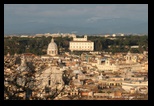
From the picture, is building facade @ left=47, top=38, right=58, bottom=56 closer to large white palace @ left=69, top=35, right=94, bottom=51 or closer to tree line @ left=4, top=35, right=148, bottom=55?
tree line @ left=4, top=35, right=148, bottom=55

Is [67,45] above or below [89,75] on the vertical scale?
above

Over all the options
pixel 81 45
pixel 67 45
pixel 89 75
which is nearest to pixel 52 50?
pixel 67 45

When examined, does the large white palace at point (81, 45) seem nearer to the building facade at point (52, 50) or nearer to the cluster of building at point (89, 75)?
the cluster of building at point (89, 75)

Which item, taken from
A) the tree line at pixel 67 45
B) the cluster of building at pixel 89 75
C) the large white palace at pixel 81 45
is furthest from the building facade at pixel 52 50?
the large white palace at pixel 81 45

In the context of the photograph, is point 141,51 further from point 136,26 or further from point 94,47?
point 136,26

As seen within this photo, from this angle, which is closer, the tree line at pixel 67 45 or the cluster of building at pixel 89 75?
the cluster of building at pixel 89 75

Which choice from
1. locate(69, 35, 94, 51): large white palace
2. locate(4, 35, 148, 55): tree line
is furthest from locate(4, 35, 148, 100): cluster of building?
locate(4, 35, 148, 55): tree line

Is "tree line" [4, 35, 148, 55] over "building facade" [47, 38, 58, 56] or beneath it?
over

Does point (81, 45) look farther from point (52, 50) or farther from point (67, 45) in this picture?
point (52, 50)

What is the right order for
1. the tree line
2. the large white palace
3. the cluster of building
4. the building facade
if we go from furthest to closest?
the large white palace, the tree line, the building facade, the cluster of building

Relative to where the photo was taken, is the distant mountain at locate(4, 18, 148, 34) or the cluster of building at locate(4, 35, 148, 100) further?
the distant mountain at locate(4, 18, 148, 34)
